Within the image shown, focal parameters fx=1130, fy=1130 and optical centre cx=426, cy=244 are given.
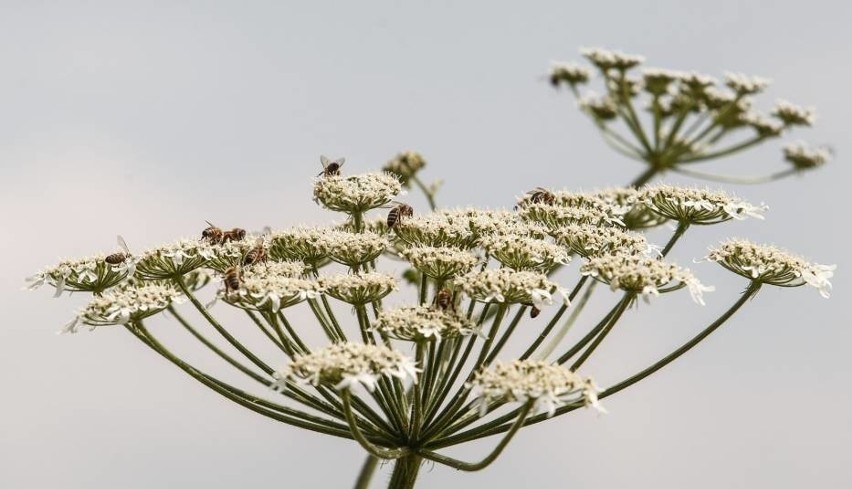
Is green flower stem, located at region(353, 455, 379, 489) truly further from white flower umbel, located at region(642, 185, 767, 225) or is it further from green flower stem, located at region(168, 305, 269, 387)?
white flower umbel, located at region(642, 185, 767, 225)

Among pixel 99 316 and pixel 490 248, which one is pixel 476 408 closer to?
pixel 490 248

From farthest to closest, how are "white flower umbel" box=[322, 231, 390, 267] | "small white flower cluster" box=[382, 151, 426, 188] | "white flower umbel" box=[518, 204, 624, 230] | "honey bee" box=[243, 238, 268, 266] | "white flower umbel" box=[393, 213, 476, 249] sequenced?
"small white flower cluster" box=[382, 151, 426, 188]
"white flower umbel" box=[518, 204, 624, 230]
"white flower umbel" box=[393, 213, 476, 249]
"white flower umbel" box=[322, 231, 390, 267]
"honey bee" box=[243, 238, 268, 266]

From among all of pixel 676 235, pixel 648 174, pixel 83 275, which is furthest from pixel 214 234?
pixel 648 174

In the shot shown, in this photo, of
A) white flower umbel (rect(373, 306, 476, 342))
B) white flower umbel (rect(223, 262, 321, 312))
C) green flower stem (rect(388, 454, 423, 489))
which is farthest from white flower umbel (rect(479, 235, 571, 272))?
green flower stem (rect(388, 454, 423, 489))

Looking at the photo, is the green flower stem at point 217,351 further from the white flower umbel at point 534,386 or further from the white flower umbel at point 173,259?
the white flower umbel at point 534,386

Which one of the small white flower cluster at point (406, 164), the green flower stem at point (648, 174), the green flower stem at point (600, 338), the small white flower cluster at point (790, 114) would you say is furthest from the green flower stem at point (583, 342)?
the small white flower cluster at point (790, 114)

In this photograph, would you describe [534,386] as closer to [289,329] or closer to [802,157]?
[289,329]
